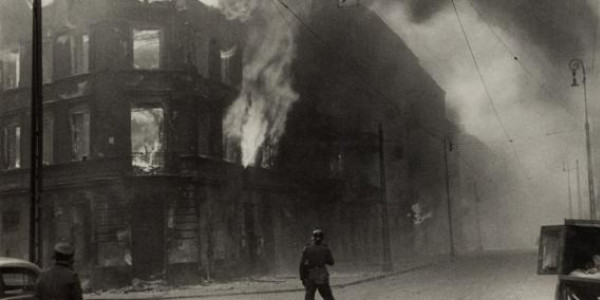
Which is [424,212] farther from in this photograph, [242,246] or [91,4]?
[91,4]

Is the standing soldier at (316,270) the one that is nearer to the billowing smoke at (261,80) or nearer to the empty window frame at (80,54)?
the empty window frame at (80,54)

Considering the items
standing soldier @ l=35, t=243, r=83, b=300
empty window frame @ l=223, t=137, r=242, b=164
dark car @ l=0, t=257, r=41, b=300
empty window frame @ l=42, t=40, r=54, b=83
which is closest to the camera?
standing soldier @ l=35, t=243, r=83, b=300

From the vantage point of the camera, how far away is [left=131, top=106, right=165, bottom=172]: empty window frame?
27891 mm

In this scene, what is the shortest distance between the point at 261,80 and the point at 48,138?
11291 mm

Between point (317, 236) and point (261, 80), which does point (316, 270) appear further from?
point (261, 80)

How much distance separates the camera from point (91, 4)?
93.8ft

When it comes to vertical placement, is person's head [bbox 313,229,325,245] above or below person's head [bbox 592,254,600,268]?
above

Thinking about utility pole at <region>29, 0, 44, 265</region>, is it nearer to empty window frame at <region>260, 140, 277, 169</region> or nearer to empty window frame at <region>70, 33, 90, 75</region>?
empty window frame at <region>70, 33, 90, 75</region>

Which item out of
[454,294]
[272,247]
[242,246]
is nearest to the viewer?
[454,294]

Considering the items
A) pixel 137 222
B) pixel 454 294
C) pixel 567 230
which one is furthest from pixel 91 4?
pixel 567 230

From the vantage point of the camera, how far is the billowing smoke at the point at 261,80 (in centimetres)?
3238

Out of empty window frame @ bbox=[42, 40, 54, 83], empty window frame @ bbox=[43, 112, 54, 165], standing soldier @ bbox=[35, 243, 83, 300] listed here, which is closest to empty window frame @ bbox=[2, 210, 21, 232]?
empty window frame @ bbox=[43, 112, 54, 165]

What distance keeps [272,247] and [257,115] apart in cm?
661

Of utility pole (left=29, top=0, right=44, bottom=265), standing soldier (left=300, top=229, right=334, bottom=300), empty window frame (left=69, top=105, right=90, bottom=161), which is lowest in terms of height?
standing soldier (left=300, top=229, right=334, bottom=300)
